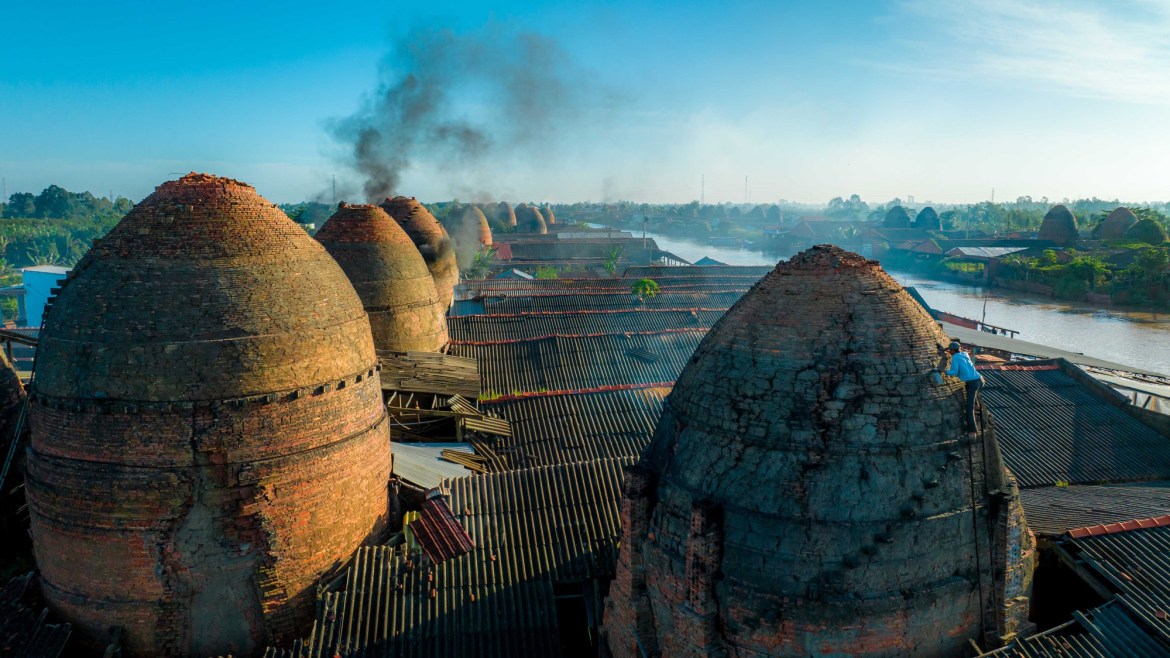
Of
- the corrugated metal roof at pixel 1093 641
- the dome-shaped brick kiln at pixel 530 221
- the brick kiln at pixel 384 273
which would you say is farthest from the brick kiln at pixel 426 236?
the dome-shaped brick kiln at pixel 530 221

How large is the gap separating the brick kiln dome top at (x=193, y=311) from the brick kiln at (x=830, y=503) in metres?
6.06

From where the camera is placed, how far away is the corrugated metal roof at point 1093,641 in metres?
8.24

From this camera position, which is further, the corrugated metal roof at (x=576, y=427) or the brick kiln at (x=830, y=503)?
the corrugated metal roof at (x=576, y=427)

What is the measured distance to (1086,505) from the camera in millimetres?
12719

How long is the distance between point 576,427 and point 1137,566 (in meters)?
13.3

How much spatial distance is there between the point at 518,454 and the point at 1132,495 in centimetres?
1329

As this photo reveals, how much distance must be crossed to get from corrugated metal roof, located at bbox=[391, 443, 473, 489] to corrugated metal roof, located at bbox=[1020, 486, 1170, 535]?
1056 centimetres

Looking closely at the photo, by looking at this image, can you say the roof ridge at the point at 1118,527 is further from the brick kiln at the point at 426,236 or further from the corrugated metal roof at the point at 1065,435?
the brick kiln at the point at 426,236

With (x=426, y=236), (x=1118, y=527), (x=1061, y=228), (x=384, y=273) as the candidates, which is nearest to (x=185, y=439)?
(x=384, y=273)

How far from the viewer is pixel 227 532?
11.0 metres

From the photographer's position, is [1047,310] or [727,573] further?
[1047,310]

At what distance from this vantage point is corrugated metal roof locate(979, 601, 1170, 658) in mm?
8242

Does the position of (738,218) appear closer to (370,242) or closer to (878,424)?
(370,242)

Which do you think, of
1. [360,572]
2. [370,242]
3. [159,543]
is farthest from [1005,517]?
[370,242]
